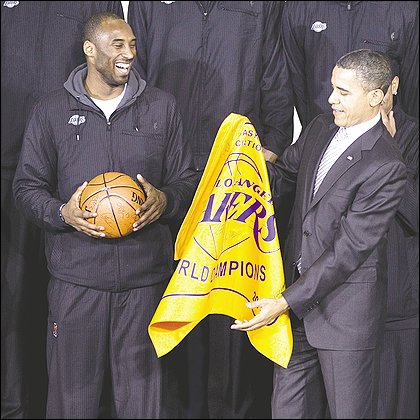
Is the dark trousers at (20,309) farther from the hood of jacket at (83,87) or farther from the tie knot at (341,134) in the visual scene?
the tie knot at (341,134)

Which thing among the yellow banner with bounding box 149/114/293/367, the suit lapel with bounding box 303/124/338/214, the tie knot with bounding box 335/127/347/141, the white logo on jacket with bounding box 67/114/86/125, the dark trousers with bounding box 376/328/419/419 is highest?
the white logo on jacket with bounding box 67/114/86/125

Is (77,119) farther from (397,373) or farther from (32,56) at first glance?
(397,373)

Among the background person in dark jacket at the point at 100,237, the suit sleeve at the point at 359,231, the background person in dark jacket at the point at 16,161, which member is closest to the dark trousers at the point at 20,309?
the background person in dark jacket at the point at 16,161

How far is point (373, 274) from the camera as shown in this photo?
404 cm

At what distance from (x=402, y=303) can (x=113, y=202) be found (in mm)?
1432

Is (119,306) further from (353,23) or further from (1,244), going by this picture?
(353,23)

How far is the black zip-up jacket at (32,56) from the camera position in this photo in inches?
197

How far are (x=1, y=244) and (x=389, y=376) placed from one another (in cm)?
194

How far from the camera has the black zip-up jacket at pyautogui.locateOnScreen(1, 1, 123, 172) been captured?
4.99 meters

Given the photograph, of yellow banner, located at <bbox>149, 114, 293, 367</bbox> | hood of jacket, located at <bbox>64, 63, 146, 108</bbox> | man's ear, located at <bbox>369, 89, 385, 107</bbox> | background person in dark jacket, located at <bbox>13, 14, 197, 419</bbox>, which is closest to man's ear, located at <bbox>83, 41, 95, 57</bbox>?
background person in dark jacket, located at <bbox>13, 14, 197, 419</bbox>

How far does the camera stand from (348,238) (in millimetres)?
3920

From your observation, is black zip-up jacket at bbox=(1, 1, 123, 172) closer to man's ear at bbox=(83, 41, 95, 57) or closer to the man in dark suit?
man's ear at bbox=(83, 41, 95, 57)

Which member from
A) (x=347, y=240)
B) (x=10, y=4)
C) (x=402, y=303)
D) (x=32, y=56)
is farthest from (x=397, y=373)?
(x=10, y=4)

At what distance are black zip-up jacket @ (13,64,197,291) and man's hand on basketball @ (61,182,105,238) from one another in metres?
0.15
